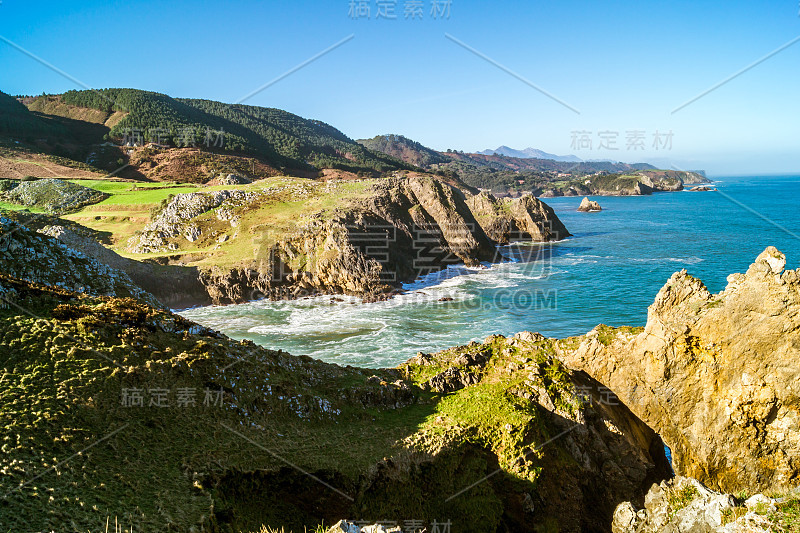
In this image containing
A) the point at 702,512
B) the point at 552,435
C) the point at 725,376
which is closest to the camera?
the point at 702,512

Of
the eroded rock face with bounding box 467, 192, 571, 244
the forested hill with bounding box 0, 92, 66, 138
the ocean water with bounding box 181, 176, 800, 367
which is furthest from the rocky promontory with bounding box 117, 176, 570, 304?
the forested hill with bounding box 0, 92, 66, 138

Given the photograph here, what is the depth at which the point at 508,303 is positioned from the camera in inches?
1310

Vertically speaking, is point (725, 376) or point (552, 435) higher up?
point (725, 376)

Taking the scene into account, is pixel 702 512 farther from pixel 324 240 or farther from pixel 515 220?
pixel 515 220

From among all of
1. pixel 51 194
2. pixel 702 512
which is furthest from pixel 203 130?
pixel 702 512

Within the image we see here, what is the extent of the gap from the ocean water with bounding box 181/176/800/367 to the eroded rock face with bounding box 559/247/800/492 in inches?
506

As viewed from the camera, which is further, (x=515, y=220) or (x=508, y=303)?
(x=515, y=220)

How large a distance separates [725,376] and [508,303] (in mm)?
22770

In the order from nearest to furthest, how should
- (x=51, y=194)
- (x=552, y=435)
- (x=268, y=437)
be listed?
(x=268, y=437)
(x=552, y=435)
(x=51, y=194)

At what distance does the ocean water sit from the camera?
85.5ft

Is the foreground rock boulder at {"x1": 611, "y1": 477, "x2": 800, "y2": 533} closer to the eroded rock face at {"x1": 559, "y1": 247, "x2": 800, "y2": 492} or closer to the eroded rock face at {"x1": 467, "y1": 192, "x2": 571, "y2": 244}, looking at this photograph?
the eroded rock face at {"x1": 559, "y1": 247, "x2": 800, "y2": 492}

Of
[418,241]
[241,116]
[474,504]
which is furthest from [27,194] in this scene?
[241,116]

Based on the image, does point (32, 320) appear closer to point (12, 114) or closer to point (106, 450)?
point (106, 450)

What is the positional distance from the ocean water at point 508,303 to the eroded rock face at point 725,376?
42.2 ft
